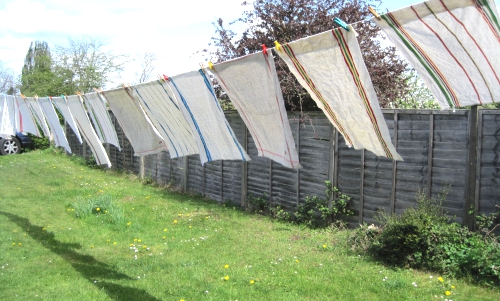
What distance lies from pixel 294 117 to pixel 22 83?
844 inches

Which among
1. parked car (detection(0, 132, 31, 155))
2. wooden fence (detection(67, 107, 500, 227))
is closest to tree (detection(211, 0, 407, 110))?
wooden fence (detection(67, 107, 500, 227))

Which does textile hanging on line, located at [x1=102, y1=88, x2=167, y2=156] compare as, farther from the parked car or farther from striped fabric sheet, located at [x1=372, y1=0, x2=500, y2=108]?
the parked car

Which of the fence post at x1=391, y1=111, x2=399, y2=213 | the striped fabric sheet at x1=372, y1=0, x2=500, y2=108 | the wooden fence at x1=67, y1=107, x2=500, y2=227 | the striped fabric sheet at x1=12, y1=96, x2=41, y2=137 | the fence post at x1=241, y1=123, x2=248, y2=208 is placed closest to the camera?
the striped fabric sheet at x1=372, y1=0, x2=500, y2=108

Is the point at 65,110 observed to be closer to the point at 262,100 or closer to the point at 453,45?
the point at 262,100

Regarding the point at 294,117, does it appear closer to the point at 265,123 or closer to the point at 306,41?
the point at 265,123

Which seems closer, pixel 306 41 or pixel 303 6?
pixel 306 41

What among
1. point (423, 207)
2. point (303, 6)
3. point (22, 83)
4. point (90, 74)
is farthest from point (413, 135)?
point (22, 83)

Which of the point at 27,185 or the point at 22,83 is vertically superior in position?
the point at 22,83

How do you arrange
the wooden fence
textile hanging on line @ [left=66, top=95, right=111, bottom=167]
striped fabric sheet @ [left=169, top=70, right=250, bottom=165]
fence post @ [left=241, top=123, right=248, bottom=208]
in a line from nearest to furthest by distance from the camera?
striped fabric sheet @ [left=169, top=70, right=250, bottom=165] → the wooden fence → textile hanging on line @ [left=66, top=95, right=111, bottom=167] → fence post @ [left=241, top=123, right=248, bottom=208]

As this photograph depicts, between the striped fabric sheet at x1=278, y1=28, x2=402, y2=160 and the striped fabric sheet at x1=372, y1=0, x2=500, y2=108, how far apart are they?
0.27m

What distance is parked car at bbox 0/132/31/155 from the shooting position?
16797 millimetres

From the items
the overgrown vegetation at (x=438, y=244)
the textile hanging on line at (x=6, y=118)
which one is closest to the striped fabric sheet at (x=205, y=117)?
the overgrown vegetation at (x=438, y=244)

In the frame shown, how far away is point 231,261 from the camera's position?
17.0 feet

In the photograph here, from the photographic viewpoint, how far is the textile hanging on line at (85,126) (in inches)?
225
